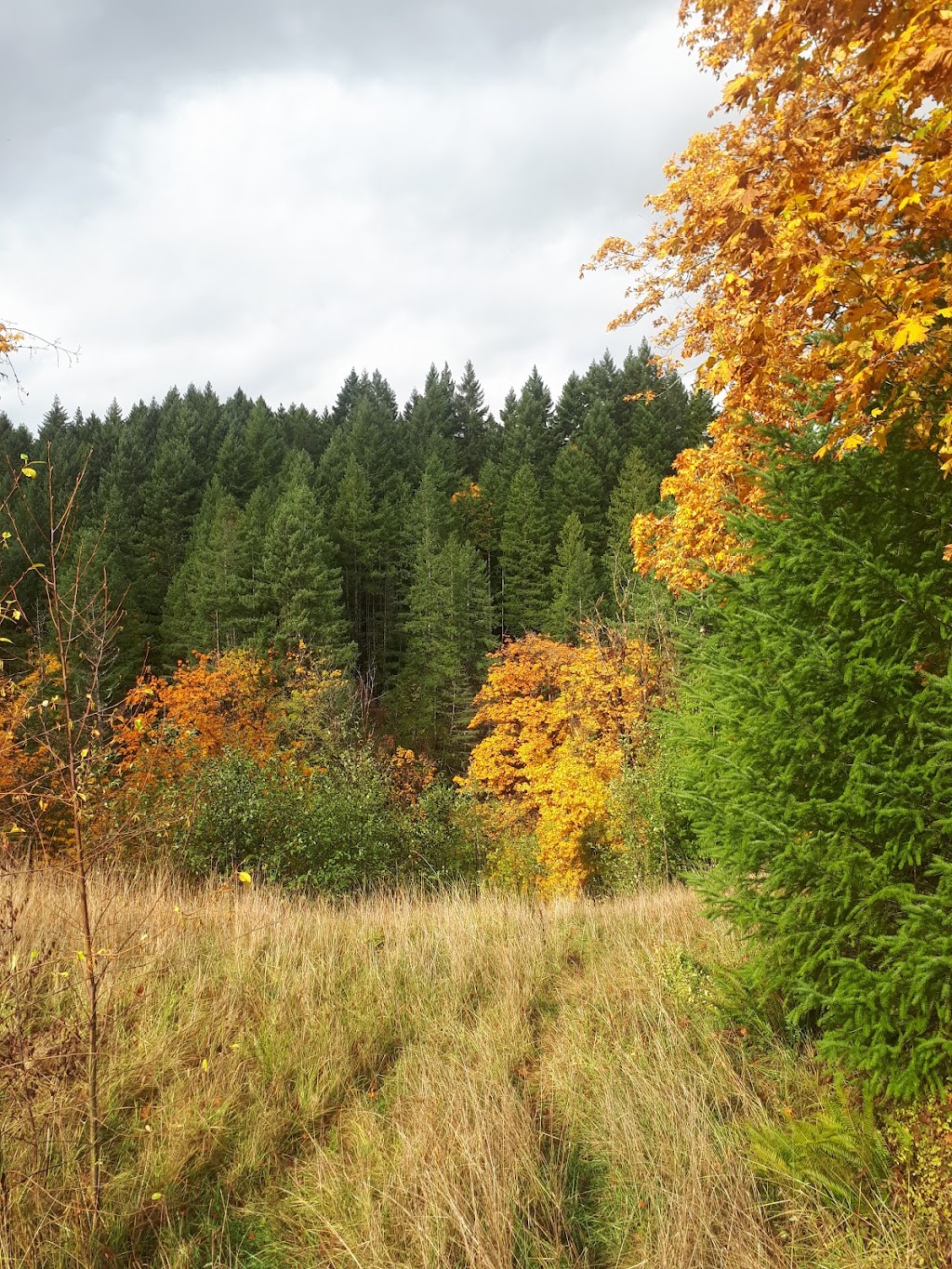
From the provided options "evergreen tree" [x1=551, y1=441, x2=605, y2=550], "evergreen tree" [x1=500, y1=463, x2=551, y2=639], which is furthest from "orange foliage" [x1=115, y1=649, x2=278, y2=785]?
"evergreen tree" [x1=551, y1=441, x2=605, y2=550]

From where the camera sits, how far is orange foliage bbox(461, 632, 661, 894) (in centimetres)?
1554

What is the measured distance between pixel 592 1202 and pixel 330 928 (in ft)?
11.2

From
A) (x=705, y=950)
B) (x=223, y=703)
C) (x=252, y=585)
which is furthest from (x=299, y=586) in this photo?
(x=705, y=950)

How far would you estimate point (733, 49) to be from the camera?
5.12 meters

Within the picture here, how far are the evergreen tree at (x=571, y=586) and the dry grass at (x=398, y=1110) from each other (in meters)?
27.6

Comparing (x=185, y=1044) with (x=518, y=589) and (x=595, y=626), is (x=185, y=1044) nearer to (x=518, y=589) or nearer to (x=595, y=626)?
(x=595, y=626)

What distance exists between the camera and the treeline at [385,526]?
3609 cm

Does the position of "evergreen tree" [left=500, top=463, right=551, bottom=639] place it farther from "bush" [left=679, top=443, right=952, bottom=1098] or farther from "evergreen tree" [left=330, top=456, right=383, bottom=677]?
"bush" [left=679, top=443, right=952, bottom=1098]

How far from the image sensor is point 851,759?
3477 millimetres

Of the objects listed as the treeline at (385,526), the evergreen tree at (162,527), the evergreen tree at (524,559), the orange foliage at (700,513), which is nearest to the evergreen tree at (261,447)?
the treeline at (385,526)

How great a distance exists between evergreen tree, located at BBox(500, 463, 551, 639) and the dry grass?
117ft

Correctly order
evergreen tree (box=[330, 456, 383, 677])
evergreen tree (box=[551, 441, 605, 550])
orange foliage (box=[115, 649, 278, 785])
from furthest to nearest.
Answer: evergreen tree (box=[551, 441, 605, 550])
evergreen tree (box=[330, 456, 383, 677])
orange foliage (box=[115, 649, 278, 785])

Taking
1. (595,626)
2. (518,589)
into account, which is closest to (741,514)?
(595,626)

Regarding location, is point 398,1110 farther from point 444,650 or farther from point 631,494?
point 631,494
